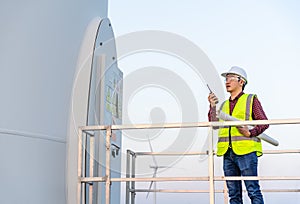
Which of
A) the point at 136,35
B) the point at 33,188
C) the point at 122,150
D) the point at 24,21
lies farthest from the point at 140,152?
the point at 24,21

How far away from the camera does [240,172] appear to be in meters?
2.54

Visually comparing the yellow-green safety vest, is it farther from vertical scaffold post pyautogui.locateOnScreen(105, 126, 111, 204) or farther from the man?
vertical scaffold post pyautogui.locateOnScreen(105, 126, 111, 204)

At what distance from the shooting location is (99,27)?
122 inches

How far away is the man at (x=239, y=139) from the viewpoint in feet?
8.07

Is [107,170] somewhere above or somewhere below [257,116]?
below

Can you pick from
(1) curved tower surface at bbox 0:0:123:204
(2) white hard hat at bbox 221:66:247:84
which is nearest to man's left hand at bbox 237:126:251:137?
(2) white hard hat at bbox 221:66:247:84

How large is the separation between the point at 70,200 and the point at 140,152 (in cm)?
70

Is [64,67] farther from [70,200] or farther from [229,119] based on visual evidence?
[229,119]

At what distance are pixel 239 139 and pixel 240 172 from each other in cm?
17

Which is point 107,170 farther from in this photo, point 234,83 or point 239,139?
point 234,83

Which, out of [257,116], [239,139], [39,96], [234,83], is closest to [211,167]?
[239,139]

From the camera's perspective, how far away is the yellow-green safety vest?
249 cm

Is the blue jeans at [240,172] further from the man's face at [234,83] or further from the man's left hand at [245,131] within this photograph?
the man's face at [234,83]

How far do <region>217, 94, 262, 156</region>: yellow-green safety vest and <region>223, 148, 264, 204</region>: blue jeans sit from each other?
3 cm
